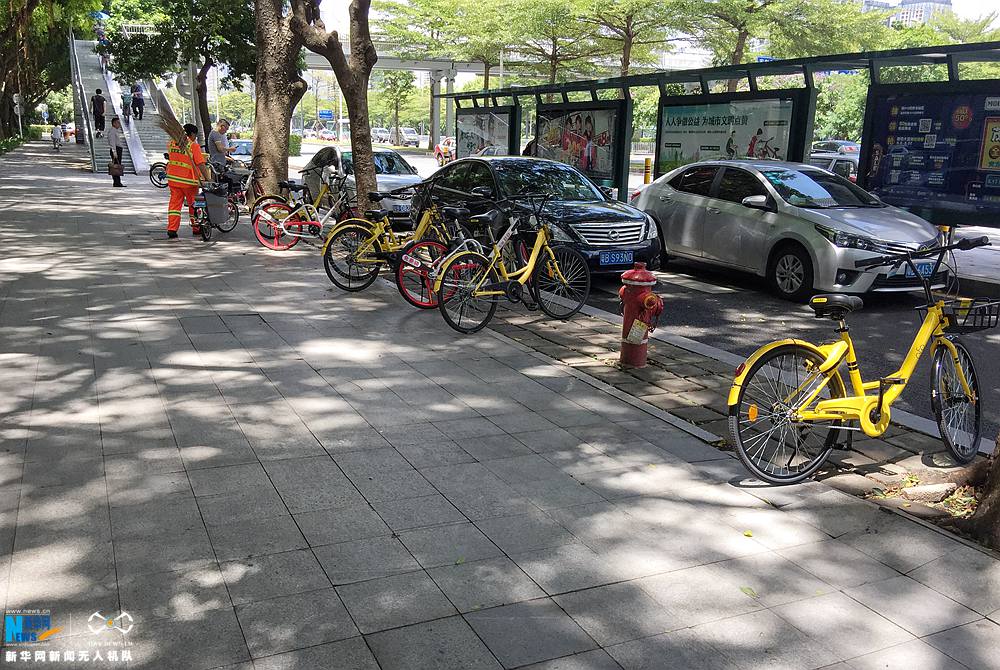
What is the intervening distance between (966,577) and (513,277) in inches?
202

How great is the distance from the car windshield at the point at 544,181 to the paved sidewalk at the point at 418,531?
447 cm

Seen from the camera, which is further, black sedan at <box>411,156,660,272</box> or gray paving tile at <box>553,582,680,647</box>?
black sedan at <box>411,156,660,272</box>

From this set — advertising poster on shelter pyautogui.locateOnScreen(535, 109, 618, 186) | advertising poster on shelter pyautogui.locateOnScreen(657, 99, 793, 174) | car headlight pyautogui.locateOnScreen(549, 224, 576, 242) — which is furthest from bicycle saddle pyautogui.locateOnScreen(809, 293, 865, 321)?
advertising poster on shelter pyautogui.locateOnScreen(535, 109, 618, 186)

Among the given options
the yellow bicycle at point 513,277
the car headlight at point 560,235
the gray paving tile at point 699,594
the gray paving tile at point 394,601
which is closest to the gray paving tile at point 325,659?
the gray paving tile at point 394,601

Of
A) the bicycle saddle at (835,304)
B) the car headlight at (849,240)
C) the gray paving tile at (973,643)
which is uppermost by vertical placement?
the bicycle saddle at (835,304)

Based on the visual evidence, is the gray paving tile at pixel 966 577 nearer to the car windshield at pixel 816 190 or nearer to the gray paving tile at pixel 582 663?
the gray paving tile at pixel 582 663

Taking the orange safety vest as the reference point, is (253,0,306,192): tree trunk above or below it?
above

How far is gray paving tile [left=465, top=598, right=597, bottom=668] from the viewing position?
3.11 m

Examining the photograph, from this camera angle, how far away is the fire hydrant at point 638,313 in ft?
21.8

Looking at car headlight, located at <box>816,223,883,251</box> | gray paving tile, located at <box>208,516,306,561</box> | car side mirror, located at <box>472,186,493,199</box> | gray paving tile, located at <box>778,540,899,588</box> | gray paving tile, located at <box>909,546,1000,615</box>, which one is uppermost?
car side mirror, located at <box>472,186,493,199</box>

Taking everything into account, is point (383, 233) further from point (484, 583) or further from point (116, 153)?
point (116, 153)

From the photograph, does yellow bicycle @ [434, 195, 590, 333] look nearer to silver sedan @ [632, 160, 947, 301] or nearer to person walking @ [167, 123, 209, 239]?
silver sedan @ [632, 160, 947, 301]

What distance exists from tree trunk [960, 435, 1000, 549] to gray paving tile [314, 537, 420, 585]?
8.64ft

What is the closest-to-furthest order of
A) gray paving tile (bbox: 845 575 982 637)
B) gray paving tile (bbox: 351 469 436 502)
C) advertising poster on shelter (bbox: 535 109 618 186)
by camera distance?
gray paving tile (bbox: 845 575 982 637)
gray paving tile (bbox: 351 469 436 502)
advertising poster on shelter (bbox: 535 109 618 186)
